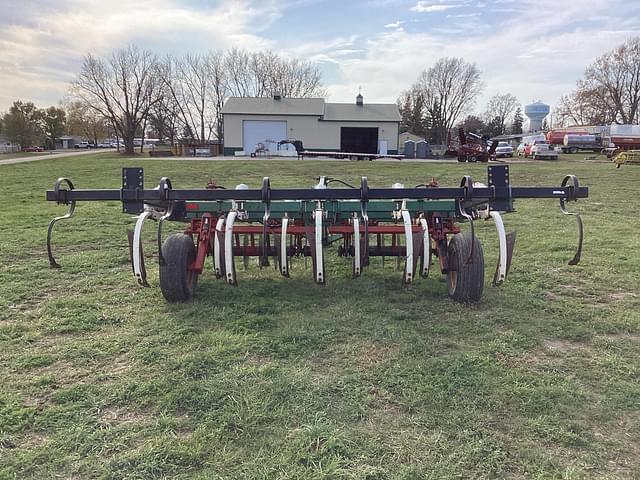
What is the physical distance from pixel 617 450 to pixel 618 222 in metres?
7.64

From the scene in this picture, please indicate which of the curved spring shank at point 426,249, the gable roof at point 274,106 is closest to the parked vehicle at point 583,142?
the gable roof at point 274,106

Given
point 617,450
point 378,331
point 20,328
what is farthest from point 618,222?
point 20,328

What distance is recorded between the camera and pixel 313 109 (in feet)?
134

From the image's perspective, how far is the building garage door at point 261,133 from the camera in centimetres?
4041

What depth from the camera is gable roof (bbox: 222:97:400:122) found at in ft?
133

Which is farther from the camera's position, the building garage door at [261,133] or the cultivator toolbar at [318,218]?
the building garage door at [261,133]

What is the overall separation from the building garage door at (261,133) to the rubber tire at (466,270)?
122 feet

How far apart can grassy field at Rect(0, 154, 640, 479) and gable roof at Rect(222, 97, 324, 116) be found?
36627 millimetres

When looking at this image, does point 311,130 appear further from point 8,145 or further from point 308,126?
point 8,145

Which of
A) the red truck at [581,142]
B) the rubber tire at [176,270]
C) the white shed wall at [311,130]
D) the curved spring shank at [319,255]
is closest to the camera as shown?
the curved spring shank at [319,255]

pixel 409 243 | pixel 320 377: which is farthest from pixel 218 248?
pixel 320 377

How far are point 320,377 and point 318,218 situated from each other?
4.78ft

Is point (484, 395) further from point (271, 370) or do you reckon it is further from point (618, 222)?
point (618, 222)

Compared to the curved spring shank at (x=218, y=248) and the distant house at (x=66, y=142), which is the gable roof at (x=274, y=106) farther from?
the distant house at (x=66, y=142)
